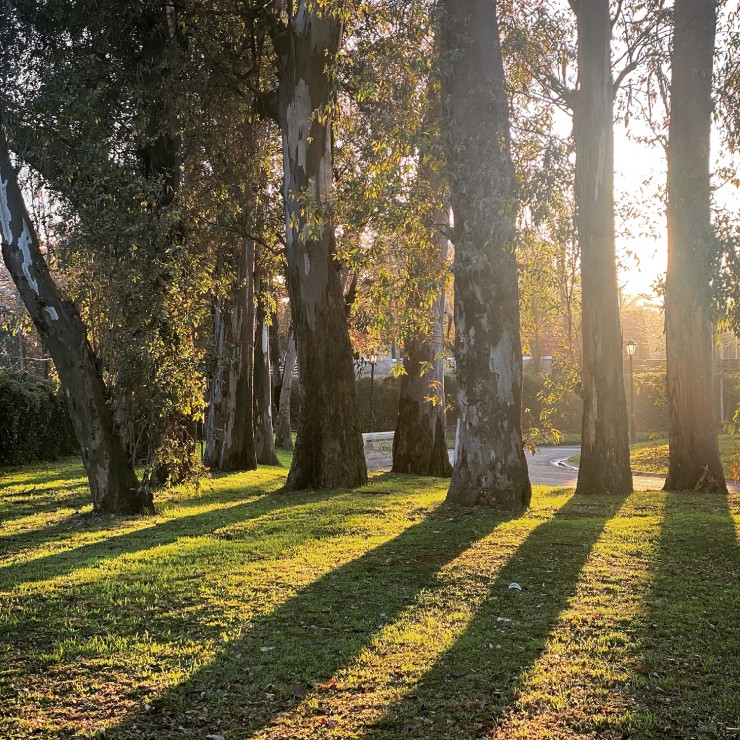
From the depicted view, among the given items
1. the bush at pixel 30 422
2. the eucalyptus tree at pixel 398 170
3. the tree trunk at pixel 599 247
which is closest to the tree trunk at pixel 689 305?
the tree trunk at pixel 599 247

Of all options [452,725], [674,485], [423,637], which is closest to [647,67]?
[674,485]

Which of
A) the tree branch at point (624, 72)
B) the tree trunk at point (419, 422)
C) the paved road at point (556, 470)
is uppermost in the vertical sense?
the tree branch at point (624, 72)

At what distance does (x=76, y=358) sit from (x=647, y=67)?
33.9 feet

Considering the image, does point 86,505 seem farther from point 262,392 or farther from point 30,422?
point 30,422

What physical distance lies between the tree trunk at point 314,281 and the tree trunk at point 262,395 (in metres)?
6.70

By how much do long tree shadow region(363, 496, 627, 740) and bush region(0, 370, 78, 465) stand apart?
1560 cm

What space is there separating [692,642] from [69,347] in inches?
330

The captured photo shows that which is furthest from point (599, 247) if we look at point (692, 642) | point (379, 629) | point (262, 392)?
point (262, 392)

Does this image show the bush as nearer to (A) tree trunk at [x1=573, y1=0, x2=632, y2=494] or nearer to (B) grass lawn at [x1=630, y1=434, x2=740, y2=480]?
(A) tree trunk at [x1=573, y1=0, x2=632, y2=494]

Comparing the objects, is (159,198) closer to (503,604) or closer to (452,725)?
(503,604)

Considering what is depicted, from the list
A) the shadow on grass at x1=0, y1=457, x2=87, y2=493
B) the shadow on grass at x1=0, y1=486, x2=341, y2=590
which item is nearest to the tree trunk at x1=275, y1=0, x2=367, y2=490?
the shadow on grass at x1=0, y1=486, x2=341, y2=590

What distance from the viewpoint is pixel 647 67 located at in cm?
1357

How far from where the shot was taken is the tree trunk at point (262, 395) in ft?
66.2

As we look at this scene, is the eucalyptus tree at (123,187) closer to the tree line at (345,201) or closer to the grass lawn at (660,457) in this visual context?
the tree line at (345,201)
